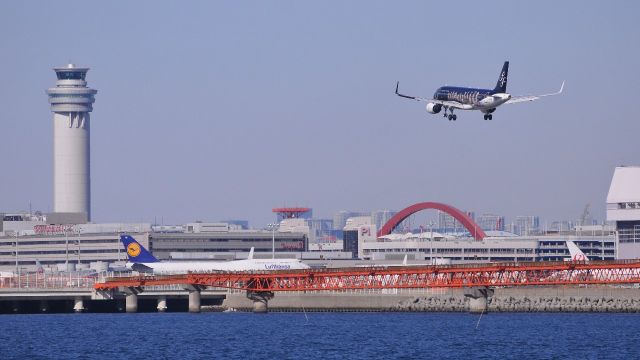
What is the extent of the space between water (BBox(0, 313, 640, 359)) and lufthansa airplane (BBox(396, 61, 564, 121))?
75.4 ft

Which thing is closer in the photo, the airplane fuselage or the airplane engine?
the airplane fuselage

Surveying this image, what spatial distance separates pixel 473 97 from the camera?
16312 centimetres

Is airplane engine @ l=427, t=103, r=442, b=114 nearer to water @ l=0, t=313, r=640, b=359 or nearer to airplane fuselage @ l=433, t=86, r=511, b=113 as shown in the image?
airplane fuselage @ l=433, t=86, r=511, b=113

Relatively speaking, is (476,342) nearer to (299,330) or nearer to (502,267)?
(299,330)

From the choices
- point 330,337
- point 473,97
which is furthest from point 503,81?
point 330,337

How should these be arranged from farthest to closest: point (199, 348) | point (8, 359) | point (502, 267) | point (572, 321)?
point (502, 267)
point (572, 321)
point (199, 348)
point (8, 359)

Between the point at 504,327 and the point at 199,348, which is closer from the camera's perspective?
the point at 199,348

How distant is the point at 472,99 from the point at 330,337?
29.3 m

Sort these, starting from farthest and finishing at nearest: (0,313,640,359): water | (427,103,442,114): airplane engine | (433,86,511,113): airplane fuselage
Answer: (427,103,442,114): airplane engine
(433,86,511,113): airplane fuselage
(0,313,640,359): water

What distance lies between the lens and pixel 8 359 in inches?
5212

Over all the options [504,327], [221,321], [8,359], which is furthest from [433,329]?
[8,359]

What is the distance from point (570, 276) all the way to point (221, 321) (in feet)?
147

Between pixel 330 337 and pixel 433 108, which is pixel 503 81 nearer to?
pixel 433 108

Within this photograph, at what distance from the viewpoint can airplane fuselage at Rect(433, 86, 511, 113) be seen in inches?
6284
